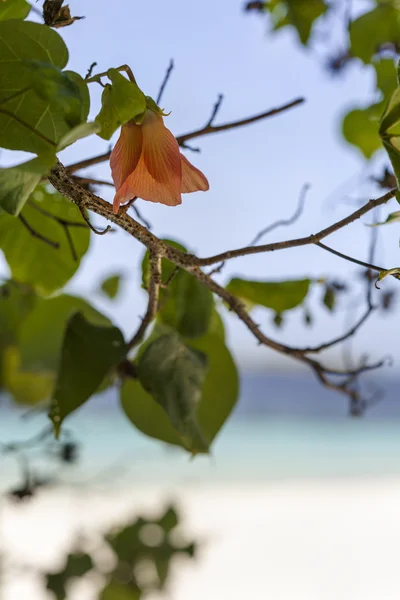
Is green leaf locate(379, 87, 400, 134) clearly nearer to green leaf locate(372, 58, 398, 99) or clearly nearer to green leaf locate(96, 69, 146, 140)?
green leaf locate(96, 69, 146, 140)

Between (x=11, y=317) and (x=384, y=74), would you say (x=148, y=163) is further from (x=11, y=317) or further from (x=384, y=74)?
(x=11, y=317)

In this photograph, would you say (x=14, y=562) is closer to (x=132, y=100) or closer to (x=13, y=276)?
(x=13, y=276)

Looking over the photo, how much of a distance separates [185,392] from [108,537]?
40cm

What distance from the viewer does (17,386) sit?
52 cm

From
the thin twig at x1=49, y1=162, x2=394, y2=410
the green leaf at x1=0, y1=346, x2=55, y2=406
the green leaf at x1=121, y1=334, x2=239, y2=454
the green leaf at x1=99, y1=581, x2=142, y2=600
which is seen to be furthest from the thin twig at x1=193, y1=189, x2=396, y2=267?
the green leaf at x1=99, y1=581, x2=142, y2=600

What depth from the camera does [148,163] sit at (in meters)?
0.19

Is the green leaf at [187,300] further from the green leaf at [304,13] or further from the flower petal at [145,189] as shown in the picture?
the green leaf at [304,13]

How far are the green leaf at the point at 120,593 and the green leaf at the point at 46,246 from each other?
0.34 metres

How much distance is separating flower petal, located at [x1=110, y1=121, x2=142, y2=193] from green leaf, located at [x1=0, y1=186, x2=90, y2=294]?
0.45 feet

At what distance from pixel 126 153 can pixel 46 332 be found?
245 millimetres

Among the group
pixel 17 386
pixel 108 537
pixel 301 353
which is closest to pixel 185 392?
pixel 301 353

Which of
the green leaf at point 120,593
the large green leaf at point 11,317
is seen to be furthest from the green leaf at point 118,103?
the green leaf at point 120,593

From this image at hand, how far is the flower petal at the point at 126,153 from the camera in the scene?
19 cm

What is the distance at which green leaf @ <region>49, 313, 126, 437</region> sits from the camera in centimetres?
25
